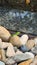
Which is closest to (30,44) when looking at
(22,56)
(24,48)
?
(24,48)

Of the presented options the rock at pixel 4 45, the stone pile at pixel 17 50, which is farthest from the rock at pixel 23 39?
the rock at pixel 4 45

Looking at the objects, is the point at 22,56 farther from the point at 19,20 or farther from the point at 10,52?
the point at 19,20

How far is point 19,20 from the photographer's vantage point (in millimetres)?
2146

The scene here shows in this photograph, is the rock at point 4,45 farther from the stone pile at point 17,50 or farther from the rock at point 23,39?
the rock at point 23,39

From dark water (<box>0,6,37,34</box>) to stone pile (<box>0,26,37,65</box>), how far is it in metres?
0.26

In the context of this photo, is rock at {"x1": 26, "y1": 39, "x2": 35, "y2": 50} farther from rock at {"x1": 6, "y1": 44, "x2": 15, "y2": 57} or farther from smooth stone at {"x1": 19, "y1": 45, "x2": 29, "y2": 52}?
rock at {"x1": 6, "y1": 44, "x2": 15, "y2": 57}

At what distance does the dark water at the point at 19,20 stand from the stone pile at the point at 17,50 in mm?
260

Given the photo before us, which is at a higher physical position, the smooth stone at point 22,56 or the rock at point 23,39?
the rock at point 23,39

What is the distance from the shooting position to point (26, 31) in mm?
1917

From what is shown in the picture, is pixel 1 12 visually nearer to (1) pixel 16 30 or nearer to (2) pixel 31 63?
(1) pixel 16 30

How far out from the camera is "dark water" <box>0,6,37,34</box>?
1.99 meters

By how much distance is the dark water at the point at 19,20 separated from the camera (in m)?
1.99

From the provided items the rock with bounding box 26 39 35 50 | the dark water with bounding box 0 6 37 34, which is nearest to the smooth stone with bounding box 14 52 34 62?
the rock with bounding box 26 39 35 50

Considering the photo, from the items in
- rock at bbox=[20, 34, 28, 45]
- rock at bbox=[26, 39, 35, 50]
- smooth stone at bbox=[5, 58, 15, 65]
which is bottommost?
smooth stone at bbox=[5, 58, 15, 65]
